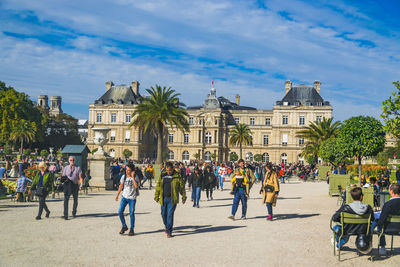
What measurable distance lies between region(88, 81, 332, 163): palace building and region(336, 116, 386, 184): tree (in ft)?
164

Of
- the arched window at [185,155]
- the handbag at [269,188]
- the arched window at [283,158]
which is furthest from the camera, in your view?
the arched window at [185,155]

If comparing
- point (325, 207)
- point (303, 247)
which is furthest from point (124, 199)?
point (325, 207)

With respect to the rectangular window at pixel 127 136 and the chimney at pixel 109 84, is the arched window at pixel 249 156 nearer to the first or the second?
the rectangular window at pixel 127 136

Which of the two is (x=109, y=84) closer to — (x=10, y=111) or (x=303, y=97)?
(x=10, y=111)

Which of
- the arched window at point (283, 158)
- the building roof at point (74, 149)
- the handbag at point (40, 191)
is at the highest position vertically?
the building roof at point (74, 149)

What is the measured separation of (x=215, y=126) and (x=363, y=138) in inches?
2182

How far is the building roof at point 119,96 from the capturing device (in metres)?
75.2

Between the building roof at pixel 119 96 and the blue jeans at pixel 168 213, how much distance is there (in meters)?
66.9

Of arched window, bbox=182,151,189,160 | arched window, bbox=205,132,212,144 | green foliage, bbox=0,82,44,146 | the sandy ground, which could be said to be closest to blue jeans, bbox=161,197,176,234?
the sandy ground

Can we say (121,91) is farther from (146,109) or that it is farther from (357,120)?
(357,120)

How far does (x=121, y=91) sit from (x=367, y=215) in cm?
7181

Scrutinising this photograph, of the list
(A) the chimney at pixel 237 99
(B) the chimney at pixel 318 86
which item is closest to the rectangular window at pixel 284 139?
(B) the chimney at pixel 318 86

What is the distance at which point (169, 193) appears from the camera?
918cm

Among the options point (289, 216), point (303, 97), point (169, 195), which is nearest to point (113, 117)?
point (303, 97)
